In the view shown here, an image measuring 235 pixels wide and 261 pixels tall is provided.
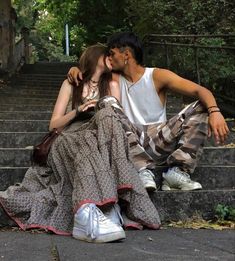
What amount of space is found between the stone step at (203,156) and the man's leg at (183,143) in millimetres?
862

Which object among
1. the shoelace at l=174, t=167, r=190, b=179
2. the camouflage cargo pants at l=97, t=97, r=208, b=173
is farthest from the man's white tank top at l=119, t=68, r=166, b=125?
the shoelace at l=174, t=167, r=190, b=179

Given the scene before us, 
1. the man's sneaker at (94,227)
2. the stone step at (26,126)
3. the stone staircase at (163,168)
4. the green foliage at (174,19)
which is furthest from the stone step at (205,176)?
the green foliage at (174,19)

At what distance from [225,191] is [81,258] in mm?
1490

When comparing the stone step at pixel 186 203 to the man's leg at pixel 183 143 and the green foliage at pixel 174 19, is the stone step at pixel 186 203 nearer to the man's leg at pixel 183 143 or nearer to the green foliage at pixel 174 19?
the man's leg at pixel 183 143

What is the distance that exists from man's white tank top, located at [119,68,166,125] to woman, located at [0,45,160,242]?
0.38 meters

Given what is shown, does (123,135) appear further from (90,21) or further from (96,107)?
(90,21)

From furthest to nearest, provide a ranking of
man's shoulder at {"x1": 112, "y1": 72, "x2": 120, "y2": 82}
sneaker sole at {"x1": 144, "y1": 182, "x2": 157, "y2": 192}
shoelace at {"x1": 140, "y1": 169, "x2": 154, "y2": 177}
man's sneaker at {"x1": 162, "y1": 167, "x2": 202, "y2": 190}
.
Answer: man's shoulder at {"x1": 112, "y1": 72, "x2": 120, "y2": 82} < man's sneaker at {"x1": 162, "y1": 167, "x2": 202, "y2": 190} < shoelace at {"x1": 140, "y1": 169, "x2": 154, "y2": 177} < sneaker sole at {"x1": 144, "y1": 182, "x2": 157, "y2": 192}

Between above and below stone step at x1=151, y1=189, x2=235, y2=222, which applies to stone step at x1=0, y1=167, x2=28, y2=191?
above

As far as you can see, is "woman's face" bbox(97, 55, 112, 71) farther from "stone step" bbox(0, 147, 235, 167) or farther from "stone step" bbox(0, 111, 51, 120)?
"stone step" bbox(0, 111, 51, 120)

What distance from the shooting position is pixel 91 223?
10.7ft

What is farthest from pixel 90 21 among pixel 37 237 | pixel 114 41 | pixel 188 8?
pixel 37 237

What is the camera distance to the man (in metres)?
4.04

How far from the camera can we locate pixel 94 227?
3258 mm

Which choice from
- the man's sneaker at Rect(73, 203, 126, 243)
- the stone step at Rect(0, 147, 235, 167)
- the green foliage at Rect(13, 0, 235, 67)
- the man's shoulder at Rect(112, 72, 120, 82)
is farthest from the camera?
the green foliage at Rect(13, 0, 235, 67)
